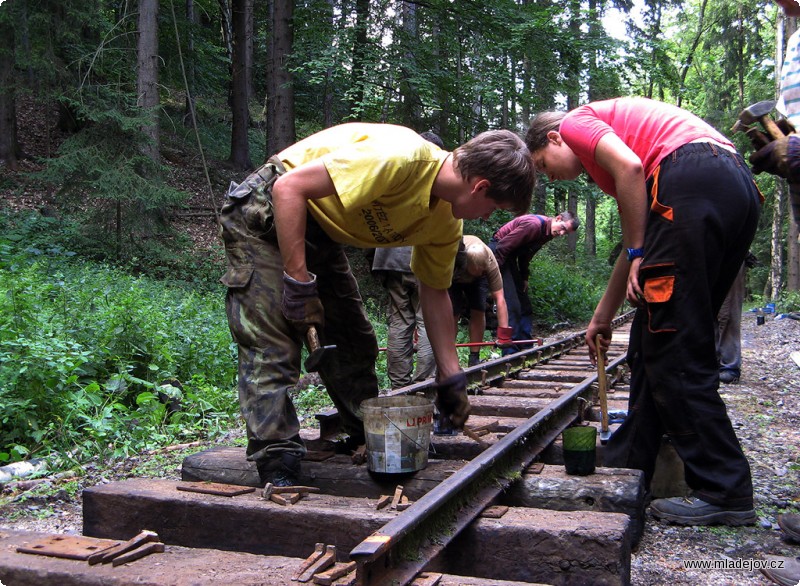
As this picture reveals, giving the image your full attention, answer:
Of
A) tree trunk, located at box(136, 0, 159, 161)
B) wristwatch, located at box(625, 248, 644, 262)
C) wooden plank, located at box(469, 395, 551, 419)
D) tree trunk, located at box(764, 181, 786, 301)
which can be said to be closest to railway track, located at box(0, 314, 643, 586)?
wooden plank, located at box(469, 395, 551, 419)

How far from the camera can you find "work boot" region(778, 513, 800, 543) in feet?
9.10

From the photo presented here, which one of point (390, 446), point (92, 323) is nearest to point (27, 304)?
point (92, 323)

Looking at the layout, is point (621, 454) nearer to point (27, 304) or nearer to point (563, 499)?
point (563, 499)

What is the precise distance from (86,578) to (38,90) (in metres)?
14.9

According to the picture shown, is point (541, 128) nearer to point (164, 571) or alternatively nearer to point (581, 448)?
point (581, 448)

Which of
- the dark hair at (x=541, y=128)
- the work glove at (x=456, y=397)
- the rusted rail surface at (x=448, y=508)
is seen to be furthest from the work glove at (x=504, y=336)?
the dark hair at (x=541, y=128)

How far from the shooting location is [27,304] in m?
5.62

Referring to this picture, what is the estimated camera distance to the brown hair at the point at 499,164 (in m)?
2.84

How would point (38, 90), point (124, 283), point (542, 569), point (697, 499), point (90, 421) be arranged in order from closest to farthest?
point (542, 569), point (697, 499), point (90, 421), point (124, 283), point (38, 90)

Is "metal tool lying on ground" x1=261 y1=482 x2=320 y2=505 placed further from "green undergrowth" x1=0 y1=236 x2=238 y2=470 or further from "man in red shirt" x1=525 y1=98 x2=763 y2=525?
"green undergrowth" x1=0 y1=236 x2=238 y2=470

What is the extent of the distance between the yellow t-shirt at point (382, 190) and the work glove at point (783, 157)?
4.24 feet

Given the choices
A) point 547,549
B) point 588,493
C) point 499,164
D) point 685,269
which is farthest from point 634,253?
point 547,549

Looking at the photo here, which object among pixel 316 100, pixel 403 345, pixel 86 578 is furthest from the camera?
pixel 316 100

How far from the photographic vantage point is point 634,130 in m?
3.27
